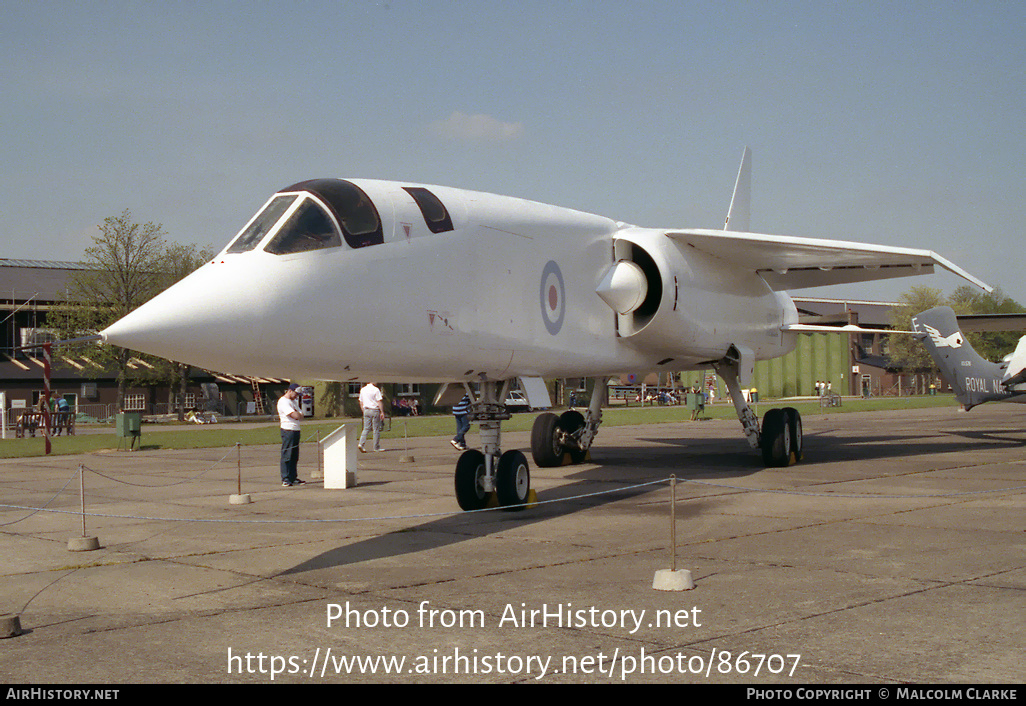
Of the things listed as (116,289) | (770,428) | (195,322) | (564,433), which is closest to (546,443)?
(564,433)

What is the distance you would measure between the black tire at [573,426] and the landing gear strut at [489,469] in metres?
5.80

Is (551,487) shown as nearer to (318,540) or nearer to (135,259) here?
(318,540)

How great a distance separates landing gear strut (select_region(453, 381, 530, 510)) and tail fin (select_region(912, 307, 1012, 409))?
1458cm

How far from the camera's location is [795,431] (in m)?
16.0

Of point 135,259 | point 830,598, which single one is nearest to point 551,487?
point 830,598

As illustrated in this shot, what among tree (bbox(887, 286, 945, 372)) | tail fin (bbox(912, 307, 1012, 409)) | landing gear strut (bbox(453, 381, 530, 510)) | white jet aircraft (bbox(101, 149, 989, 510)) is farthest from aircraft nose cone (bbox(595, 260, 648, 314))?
tree (bbox(887, 286, 945, 372))

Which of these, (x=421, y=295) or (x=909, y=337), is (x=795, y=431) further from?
(x=909, y=337)

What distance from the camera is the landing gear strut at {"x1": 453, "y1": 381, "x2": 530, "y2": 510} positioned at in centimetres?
1058

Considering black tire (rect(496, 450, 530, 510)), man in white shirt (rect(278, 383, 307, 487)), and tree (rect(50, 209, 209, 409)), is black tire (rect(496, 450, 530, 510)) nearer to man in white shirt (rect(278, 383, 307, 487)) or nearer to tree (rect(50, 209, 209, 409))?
man in white shirt (rect(278, 383, 307, 487))

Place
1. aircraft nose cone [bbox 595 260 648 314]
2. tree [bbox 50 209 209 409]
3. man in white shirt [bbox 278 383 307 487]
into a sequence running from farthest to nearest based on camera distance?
1. tree [bbox 50 209 209 409]
2. man in white shirt [bbox 278 383 307 487]
3. aircraft nose cone [bbox 595 260 648 314]

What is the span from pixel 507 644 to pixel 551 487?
8.25 meters

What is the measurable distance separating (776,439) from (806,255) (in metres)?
3.27

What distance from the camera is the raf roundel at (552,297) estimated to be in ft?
35.4

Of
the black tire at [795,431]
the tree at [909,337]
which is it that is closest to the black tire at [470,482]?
the black tire at [795,431]
